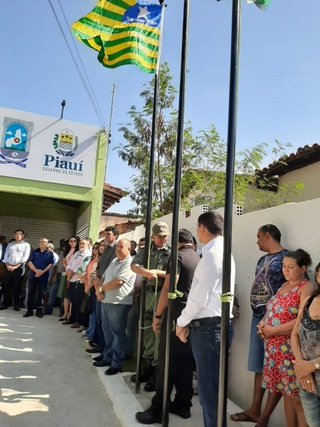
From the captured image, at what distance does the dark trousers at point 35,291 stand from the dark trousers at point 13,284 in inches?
20.8

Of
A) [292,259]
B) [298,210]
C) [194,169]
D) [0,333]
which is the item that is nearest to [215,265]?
[292,259]

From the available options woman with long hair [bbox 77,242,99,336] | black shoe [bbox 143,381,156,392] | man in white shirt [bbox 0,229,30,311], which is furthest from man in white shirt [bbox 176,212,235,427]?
man in white shirt [bbox 0,229,30,311]

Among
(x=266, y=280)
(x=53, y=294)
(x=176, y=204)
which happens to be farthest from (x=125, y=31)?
(x=53, y=294)

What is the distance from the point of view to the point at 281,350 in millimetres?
2521

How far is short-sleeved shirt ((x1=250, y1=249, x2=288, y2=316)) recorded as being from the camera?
9.29 ft

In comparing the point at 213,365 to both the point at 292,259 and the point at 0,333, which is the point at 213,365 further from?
the point at 0,333

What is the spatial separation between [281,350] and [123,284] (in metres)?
2.28

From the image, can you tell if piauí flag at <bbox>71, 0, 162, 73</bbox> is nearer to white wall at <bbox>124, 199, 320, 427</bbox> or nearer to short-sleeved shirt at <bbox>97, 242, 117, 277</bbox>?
white wall at <bbox>124, 199, 320, 427</bbox>

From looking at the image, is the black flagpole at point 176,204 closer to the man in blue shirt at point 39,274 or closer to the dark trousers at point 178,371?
the dark trousers at point 178,371

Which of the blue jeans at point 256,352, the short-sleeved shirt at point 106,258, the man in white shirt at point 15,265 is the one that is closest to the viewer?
the blue jeans at point 256,352

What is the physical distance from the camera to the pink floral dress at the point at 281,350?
8.05ft

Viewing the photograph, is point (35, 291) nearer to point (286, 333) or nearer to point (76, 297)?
point (76, 297)

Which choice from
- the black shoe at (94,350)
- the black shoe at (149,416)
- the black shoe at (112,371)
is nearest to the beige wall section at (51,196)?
the black shoe at (94,350)

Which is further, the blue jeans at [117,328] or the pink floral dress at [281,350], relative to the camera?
the blue jeans at [117,328]
